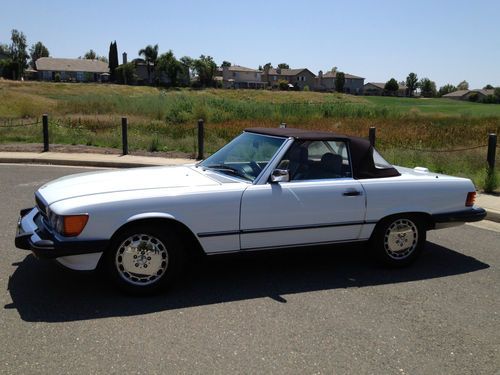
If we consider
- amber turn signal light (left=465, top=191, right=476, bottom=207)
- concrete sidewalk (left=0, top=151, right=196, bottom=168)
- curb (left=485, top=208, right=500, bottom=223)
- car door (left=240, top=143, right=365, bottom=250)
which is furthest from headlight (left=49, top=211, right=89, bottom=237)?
concrete sidewalk (left=0, top=151, right=196, bottom=168)

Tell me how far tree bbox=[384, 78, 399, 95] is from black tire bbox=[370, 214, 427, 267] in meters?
170

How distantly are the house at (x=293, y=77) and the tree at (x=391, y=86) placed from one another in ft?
78.3

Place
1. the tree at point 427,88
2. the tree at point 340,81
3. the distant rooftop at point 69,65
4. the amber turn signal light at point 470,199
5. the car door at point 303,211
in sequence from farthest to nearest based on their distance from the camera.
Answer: the tree at point 427,88 < the tree at point 340,81 < the distant rooftop at point 69,65 < the amber turn signal light at point 470,199 < the car door at point 303,211

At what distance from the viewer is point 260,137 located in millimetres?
5551

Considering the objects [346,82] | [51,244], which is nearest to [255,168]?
[51,244]

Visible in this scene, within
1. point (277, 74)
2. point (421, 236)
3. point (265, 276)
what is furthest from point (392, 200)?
point (277, 74)

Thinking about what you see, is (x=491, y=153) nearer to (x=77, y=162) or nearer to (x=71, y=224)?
(x=71, y=224)

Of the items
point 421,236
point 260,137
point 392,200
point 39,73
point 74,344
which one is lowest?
point 74,344

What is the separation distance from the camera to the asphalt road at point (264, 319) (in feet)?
11.4

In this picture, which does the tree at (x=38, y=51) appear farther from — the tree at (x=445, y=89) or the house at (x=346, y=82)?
the tree at (x=445, y=89)

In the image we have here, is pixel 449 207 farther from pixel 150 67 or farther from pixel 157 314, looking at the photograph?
pixel 150 67

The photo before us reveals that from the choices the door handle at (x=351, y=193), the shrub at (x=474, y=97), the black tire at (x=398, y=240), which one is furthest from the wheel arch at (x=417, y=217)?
the shrub at (x=474, y=97)

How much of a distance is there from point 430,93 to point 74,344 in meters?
186

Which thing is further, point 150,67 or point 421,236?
point 150,67
